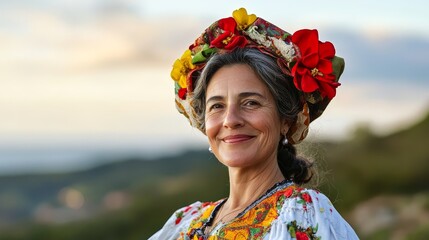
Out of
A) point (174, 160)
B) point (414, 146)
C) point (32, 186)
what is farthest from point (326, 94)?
point (32, 186)

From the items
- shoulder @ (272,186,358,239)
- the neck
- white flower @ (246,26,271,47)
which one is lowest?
shoulder @ (272,186,358,239)

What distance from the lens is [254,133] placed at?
3.34 metres

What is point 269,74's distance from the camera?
3.31m

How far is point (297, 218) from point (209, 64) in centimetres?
70

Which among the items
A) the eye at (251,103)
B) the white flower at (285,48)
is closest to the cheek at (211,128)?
the eye at (251,103)

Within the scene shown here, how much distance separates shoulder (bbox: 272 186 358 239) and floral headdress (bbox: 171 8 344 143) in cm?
34

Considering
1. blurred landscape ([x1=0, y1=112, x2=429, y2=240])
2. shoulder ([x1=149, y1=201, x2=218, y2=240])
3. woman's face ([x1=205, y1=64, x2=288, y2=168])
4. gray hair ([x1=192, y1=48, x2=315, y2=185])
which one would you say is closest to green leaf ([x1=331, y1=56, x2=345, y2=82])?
gray hair ([x1=192, y1=48, x2=315, y2=185])

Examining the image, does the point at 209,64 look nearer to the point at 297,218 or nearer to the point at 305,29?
the point at 305,29

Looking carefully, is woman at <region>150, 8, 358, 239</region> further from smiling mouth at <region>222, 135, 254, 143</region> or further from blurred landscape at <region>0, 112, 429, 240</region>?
blurred landscape at <region>0, 112, 429, 240</region>

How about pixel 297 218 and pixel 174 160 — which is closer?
pixel 297 218

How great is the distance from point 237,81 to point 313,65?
287 millimetres

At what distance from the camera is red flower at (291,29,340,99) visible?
3.31 metres

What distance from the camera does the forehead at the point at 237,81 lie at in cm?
332

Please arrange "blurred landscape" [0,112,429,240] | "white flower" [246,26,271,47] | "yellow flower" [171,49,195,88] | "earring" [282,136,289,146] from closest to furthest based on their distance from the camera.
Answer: "white flower" [246,26,271,47]
"earring" [282,136,289,146]
"yellow flower" [171,49,195,88]
"blurred landscape" [0,112,429,240]
